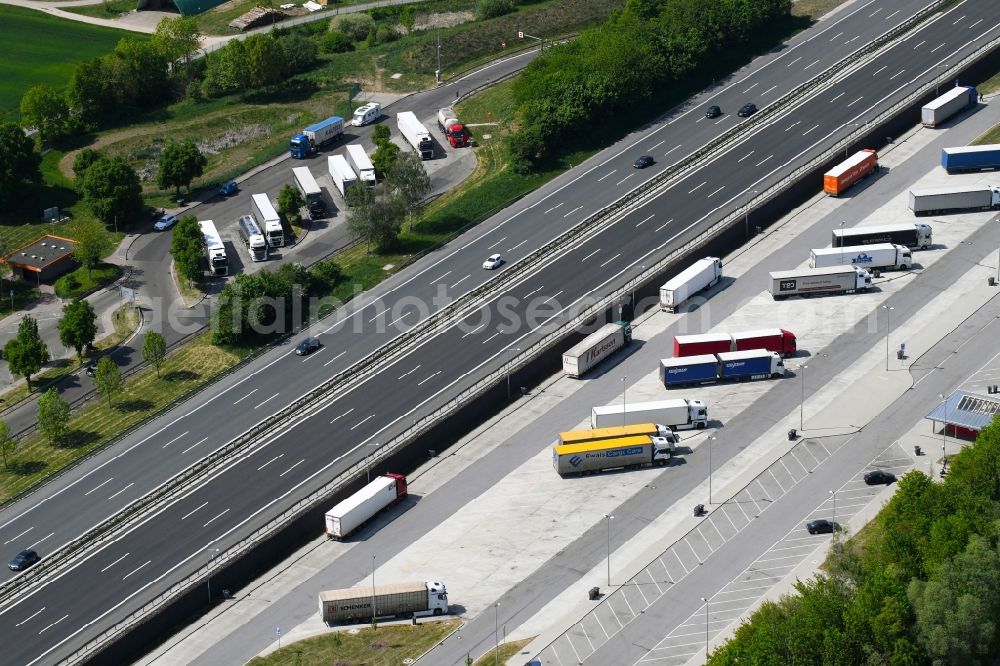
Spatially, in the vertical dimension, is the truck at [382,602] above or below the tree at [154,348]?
below

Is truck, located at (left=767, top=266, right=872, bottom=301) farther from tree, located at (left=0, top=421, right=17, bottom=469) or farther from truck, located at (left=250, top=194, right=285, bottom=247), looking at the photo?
tree, located at (left=0, top=421, right=17, bottom=469)

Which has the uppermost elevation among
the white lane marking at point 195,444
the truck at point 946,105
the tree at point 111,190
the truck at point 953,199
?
the tree at point 111,190

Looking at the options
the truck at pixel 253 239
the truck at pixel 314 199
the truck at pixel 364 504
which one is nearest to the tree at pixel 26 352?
the truck at pixel 253 239

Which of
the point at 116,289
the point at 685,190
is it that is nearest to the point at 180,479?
the point at 116,289

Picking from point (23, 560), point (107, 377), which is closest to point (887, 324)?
point (107, 377)

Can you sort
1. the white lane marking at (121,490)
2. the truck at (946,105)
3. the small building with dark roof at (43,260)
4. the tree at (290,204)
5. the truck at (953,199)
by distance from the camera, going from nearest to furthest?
1. the white lane marking at (121,490)
2. the truck at (953,199)
3. the small building with dark roof at (43,260)
4. the tree at (290,204)
5. the truck at (946,105)

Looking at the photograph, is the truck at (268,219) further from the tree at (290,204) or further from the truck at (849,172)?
the truck at (849,172)
